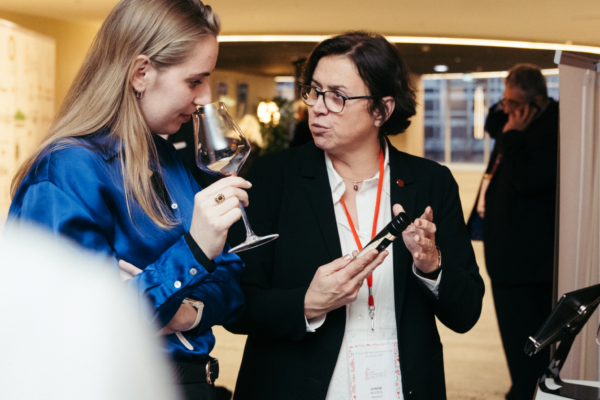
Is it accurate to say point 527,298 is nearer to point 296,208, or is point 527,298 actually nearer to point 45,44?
point 296,208

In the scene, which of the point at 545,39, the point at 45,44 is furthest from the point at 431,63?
the point at 45,44

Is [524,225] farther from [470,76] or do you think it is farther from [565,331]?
[470,76]

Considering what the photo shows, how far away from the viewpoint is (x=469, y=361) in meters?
4.30

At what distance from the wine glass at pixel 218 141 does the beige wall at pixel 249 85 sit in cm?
1196

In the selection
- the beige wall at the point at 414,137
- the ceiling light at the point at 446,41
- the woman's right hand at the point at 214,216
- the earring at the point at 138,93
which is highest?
the ceiling light at the point at 446,41

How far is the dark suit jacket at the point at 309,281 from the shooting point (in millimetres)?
1507

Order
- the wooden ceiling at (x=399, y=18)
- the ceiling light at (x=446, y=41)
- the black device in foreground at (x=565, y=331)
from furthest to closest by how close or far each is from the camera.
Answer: the ceiling light at (x=446, y=41)
the wooden ceiling at (x=399, y=18)
the black device in foreground at (x=565, y=331)

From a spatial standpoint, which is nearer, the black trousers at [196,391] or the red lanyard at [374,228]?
the black trousers at [196,391]

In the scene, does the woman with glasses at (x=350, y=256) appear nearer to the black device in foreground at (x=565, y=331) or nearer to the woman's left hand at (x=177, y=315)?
the black device in foreground at (x=565, y=331)

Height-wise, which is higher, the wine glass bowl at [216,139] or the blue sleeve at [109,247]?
the wine glass bowl at [216,139]

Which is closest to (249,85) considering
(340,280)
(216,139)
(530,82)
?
(530,82)

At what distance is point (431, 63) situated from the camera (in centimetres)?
1282

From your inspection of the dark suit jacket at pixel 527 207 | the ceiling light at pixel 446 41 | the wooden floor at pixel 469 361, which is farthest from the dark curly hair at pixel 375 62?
the ceiling light at pixel 446 41

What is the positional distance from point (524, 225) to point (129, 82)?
268 cm
